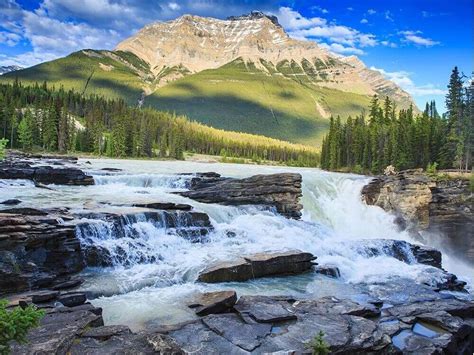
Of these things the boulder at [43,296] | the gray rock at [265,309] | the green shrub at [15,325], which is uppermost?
the green shrub at [15,325]

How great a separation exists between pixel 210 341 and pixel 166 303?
14.7 feet

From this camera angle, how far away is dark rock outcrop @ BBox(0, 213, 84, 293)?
16.6 meters

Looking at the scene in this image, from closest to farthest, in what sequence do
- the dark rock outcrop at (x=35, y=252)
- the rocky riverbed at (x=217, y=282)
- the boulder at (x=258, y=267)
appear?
the rocky riverbed at (x=217, y=282) → the dark rock outcrop at (x=35, y=252) → the boulder at (x=258, y=267)

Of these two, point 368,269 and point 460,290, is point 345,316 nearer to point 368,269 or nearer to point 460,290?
point 368,269

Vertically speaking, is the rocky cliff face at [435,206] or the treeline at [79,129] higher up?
the treeline at [79,129]

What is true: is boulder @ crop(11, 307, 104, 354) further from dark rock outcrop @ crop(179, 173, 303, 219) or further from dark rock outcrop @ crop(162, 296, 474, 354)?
dark rock outcrop @ crop(179, 173, 303, 219)

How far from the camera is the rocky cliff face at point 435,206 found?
147 ft

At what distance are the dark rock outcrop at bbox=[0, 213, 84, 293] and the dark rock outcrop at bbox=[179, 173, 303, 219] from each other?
1744 cm

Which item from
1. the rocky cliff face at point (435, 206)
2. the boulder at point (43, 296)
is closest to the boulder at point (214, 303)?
the boulder at point (43, 296)

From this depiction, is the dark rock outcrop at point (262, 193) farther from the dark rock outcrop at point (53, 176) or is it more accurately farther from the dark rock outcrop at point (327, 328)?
the dark rock outcrop at point (327, 328)

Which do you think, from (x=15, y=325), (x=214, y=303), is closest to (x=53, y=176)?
(x=214, y=303)

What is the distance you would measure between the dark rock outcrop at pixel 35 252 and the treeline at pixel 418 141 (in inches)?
2338

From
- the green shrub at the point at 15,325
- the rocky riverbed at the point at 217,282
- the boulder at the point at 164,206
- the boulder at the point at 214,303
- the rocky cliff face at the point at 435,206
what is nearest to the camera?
the green shrub at the point at 15,325

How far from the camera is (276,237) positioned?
2850 centimetres
